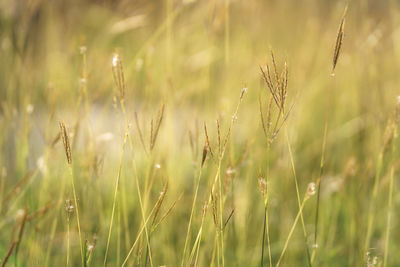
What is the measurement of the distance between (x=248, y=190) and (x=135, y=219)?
365mm

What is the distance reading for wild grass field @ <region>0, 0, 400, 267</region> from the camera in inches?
28.4

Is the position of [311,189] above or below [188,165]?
below

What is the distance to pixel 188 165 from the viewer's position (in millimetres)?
1874

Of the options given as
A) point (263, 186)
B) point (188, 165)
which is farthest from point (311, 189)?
point (188, 165)

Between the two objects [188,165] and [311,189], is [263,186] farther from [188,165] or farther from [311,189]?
[188,165]

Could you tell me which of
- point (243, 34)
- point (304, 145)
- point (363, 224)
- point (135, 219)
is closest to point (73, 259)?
point (135, 219)

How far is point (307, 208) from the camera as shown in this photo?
1.52 metres

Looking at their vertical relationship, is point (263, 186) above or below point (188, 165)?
below

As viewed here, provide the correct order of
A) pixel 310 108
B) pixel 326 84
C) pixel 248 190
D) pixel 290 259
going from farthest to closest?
pixel 326 84 < pixel 310 108 < pixel 248 190 < pixel 290 259

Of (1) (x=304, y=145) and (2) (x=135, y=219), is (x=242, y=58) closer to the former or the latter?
(1) (x=304, y=145)

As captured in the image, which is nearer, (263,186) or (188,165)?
(263,186)

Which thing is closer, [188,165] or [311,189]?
[311,189]

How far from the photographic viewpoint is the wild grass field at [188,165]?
0.72m

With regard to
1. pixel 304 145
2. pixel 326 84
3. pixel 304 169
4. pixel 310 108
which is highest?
pixel 326 84
